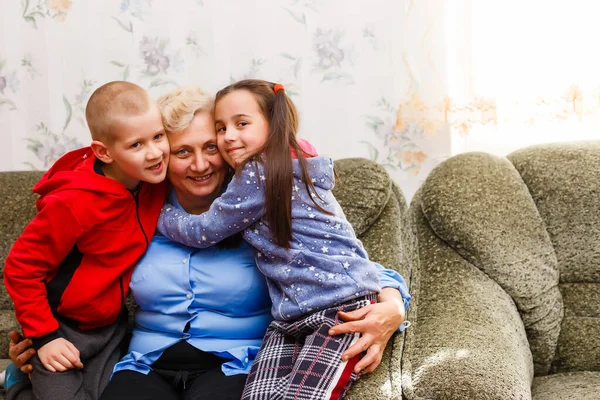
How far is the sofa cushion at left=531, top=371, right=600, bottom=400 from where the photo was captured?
1652 mm

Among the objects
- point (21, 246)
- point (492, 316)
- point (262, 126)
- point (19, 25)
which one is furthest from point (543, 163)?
point (19, 25)

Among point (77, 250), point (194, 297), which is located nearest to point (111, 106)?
point (77, 250)

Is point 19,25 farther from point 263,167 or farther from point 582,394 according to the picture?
point 582,394

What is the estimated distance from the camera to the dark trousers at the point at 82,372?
1.48 meters

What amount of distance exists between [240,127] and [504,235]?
0.83m

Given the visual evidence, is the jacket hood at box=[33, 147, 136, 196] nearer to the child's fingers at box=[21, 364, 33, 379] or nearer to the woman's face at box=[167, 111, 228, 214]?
the woman's face at box=[167, 111, 228, 214]

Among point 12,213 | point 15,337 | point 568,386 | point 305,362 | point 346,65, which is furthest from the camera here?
point 346,65

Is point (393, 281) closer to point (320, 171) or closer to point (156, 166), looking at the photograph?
point (320, 171)

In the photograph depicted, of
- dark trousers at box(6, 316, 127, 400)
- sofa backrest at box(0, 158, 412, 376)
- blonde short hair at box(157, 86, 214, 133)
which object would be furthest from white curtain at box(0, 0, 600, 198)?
dark trousers at box(6, 316, 127, 400)

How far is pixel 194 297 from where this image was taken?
1599mm

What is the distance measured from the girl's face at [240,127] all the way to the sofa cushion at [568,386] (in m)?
0.97

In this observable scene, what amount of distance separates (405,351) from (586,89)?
113cm

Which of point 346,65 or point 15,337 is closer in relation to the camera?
point 15,337

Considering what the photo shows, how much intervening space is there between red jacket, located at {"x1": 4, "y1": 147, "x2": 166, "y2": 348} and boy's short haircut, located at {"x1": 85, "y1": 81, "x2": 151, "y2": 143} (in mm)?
107
